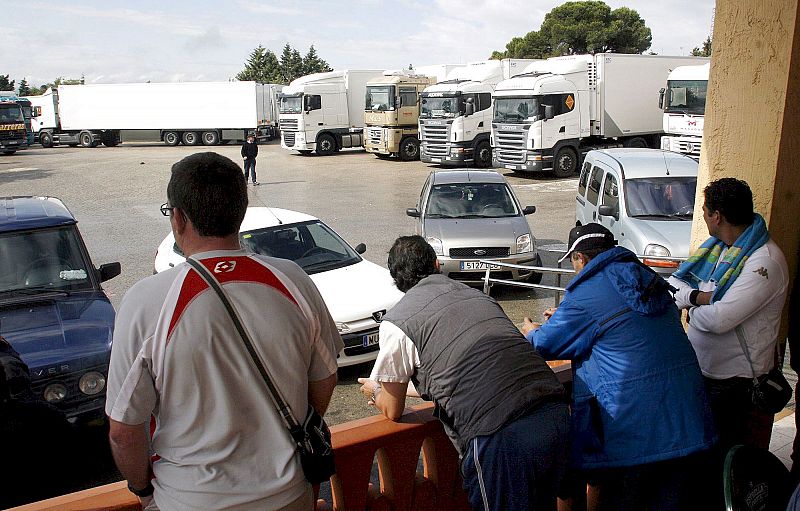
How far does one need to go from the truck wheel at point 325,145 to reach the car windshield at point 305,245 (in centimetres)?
2614

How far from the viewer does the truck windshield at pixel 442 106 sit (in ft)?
87.6

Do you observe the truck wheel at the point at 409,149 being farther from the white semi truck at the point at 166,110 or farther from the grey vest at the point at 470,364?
the grey vest at the point at 470,364

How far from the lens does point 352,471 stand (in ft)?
9.88

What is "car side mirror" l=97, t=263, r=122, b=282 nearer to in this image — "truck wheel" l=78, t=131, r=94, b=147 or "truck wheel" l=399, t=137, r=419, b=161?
"truck wheel" l=399, t=137, r=419, b=161

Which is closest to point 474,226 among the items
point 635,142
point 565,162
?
point 565,162

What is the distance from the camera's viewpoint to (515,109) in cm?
2383

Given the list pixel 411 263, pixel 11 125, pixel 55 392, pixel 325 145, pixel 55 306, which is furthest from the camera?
pixel 11 125

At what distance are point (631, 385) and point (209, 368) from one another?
1.60 m

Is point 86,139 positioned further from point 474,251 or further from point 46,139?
point 474,251

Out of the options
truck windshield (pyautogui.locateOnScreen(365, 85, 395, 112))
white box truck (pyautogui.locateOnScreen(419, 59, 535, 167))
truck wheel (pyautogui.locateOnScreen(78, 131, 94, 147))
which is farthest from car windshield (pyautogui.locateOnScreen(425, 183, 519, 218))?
truck wheel (pyautogui.locateOnScreen(78, 131, 94, 147))

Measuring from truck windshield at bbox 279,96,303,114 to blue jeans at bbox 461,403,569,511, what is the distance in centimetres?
3128

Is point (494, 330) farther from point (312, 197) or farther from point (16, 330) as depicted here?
point (312, 197)

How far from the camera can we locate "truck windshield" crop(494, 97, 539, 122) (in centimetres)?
2327

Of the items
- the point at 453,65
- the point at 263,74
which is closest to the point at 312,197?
the point at 453,65
